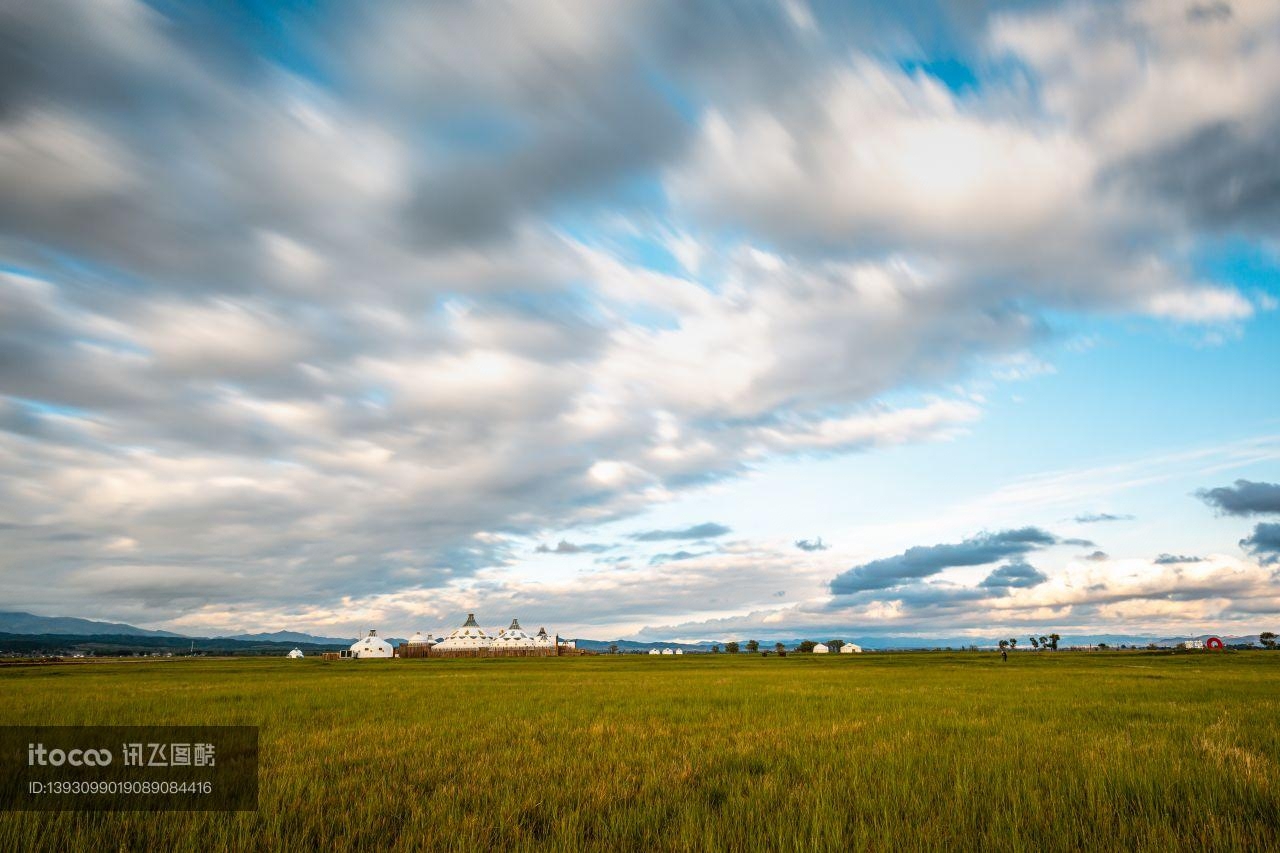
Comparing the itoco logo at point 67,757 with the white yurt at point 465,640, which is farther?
the white yurt at point 465,640

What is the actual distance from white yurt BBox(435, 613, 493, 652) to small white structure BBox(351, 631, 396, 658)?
12294 mm

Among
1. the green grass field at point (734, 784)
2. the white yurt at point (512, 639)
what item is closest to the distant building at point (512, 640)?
the white yurt at point (512, 639)

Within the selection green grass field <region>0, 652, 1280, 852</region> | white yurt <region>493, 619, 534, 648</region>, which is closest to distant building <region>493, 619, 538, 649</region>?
white yurt <region>493, 619, 534, 648</region>

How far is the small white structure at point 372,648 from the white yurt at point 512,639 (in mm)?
27256

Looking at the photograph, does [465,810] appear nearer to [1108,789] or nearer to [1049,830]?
[1049,830]

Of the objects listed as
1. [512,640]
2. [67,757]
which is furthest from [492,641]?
[67,757]

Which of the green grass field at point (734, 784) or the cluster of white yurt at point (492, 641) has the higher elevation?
the green grass field at point (734, 784)

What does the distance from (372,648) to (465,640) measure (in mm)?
24124

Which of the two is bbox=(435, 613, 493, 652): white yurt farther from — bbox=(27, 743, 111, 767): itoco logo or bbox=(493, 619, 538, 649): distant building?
bbox=(27, 743, 111, 767): itoco logo

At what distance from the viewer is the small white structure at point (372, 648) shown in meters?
164

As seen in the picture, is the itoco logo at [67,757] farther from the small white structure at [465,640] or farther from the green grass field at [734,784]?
the small white structure at [465,640]

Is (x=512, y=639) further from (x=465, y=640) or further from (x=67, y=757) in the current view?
(x=67, y=757)

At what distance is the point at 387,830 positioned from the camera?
6.45 meters

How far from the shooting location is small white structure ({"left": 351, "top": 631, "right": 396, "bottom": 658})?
537 feet
